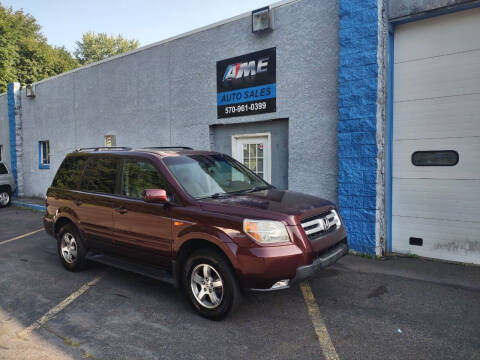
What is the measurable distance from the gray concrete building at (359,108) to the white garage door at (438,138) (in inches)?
0.6

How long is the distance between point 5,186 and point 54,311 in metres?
11.4

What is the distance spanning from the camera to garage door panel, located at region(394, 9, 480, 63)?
5.87 m

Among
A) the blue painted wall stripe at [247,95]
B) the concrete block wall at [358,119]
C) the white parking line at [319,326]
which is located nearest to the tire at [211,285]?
the white parking line at [319,326]

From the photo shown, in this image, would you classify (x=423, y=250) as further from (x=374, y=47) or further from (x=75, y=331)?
(x=75, y=331)

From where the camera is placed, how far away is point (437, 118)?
20.4ft

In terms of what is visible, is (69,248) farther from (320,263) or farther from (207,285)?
(320,263)

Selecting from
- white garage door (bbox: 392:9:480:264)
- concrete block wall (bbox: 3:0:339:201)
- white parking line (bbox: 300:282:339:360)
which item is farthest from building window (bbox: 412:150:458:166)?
white parking line (bbox: 300:282:339:360)

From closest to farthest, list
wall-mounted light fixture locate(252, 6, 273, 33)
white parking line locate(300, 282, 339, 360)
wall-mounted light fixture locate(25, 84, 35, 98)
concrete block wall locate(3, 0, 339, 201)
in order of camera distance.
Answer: white parking line locate(300, 282, 339, 360) < concrete block wall locate(3, 0, 339, 201) < wall-mounted light fixture locate(252, 6, 273, 33) < wall-mounted light fixture locate(25, 84, 35, 98)

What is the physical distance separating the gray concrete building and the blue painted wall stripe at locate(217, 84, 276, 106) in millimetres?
27

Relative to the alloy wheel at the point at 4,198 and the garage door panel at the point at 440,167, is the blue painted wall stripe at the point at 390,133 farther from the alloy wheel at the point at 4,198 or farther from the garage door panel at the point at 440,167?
the alloy wheel at the point at 4,198

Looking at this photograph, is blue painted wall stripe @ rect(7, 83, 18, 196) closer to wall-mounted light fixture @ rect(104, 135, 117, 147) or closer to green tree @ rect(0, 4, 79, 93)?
wall-mounted light fixture @ rect(104, 135, 117, 147)

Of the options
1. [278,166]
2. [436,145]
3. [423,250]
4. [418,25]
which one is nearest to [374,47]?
[418,25]

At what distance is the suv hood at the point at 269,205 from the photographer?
376 cm

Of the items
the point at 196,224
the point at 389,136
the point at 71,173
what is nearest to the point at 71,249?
the point at 71,173
